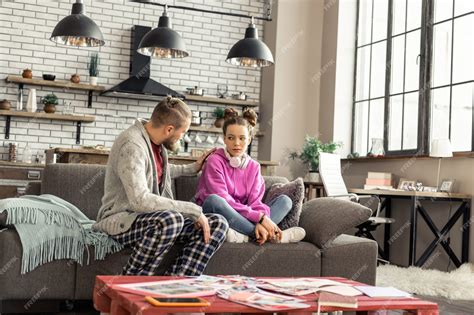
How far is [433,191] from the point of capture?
6355mm

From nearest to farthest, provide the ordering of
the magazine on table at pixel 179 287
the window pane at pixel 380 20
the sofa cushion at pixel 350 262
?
the magazine on table at pixel 179 287, the sofa cushion at pixel 350 262, the window pane at pixel 380 20

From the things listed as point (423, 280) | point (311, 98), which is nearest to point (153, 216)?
point (423, 280)

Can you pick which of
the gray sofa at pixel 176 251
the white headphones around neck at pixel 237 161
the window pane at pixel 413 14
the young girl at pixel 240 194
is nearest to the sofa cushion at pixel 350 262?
the gray sofa at pixel 176 251

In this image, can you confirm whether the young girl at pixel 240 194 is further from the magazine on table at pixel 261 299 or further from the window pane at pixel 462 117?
the window pane at pixel 462 117

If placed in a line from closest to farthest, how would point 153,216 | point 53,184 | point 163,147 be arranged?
point 153,216, point 163,147, point 53,184

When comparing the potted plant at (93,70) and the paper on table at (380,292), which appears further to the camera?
the potted plant at (93,70)

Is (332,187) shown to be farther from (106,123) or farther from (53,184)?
(53,184)

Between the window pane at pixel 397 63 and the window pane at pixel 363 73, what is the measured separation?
53cm

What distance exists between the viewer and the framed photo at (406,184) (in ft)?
22.0

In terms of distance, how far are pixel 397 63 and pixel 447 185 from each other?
1767mm

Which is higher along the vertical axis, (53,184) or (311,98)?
(311,98)

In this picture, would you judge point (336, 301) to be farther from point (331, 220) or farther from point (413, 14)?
point (413, 14)

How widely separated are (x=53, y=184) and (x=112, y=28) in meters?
4.49

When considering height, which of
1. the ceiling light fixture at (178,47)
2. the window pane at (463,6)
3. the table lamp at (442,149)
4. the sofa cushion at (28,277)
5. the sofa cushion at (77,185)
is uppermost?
the window pane at (463,6)
